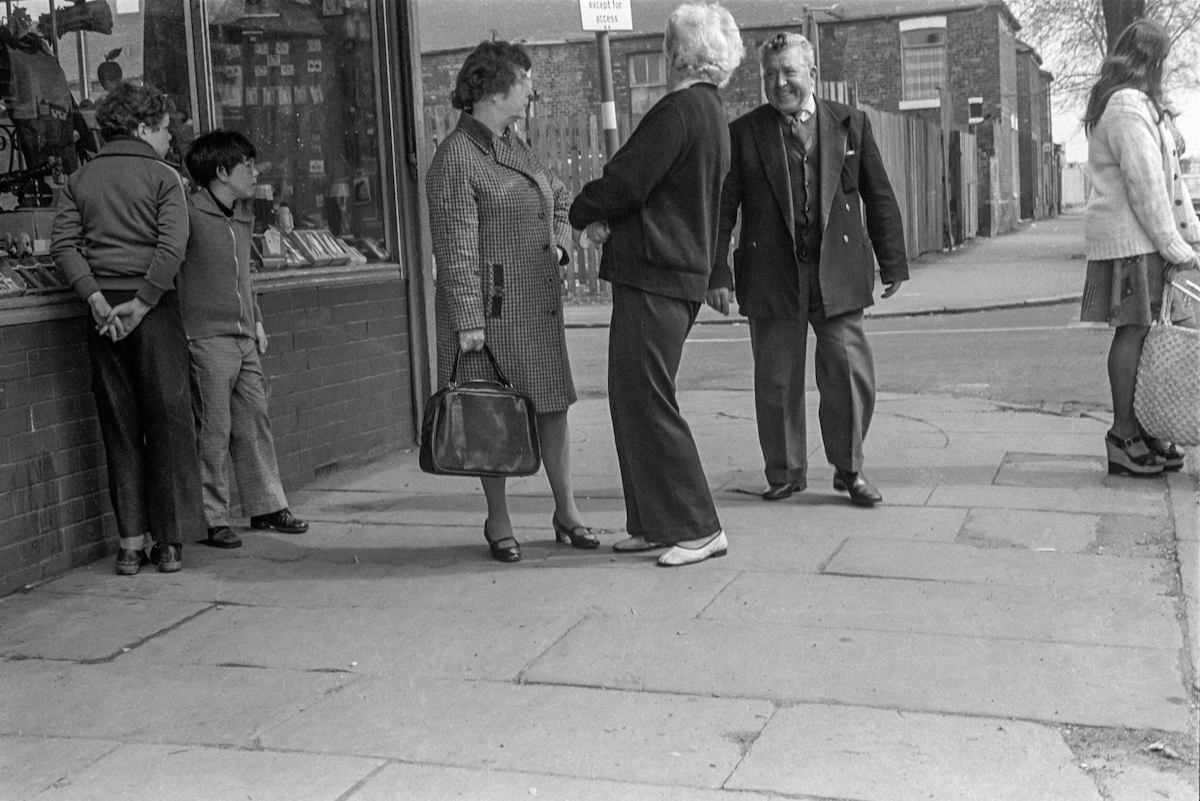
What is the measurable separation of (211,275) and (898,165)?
2214cm

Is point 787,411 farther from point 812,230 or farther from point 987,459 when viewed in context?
point 987,459

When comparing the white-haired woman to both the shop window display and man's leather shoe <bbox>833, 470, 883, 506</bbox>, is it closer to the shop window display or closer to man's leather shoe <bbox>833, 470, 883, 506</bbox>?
man's leather shoe <bbox>833, 470, 883, 506</bbox>

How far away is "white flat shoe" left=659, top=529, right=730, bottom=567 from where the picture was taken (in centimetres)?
550

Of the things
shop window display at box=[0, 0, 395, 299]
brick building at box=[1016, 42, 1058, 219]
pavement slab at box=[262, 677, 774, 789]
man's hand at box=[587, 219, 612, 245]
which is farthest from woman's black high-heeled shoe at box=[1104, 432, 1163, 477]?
brick building at box=[1016, 42, 1058, 219]

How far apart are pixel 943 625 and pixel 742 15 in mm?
32119

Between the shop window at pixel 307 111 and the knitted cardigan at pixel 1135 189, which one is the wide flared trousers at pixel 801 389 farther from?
the shop window at pixel 307 111

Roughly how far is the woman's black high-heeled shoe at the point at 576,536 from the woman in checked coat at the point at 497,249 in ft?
0.85

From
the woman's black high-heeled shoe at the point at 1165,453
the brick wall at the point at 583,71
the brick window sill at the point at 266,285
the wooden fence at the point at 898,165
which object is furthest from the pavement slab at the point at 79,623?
the brick wall at the point at 583,71

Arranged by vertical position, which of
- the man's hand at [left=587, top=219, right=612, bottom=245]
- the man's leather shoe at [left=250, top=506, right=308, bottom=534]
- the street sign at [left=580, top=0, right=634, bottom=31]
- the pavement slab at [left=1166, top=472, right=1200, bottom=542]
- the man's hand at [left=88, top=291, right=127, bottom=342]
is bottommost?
the pavement slab at [left=1166, top=472, right=1200, bottom=542]

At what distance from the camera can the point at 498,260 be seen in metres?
5.57

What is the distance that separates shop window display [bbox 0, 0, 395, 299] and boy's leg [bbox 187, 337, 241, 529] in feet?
2.11

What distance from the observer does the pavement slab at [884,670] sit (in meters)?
3.87

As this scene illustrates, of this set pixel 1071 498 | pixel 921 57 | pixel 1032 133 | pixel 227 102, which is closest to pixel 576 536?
pixel 1071 498

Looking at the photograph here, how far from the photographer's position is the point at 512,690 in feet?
13.6
